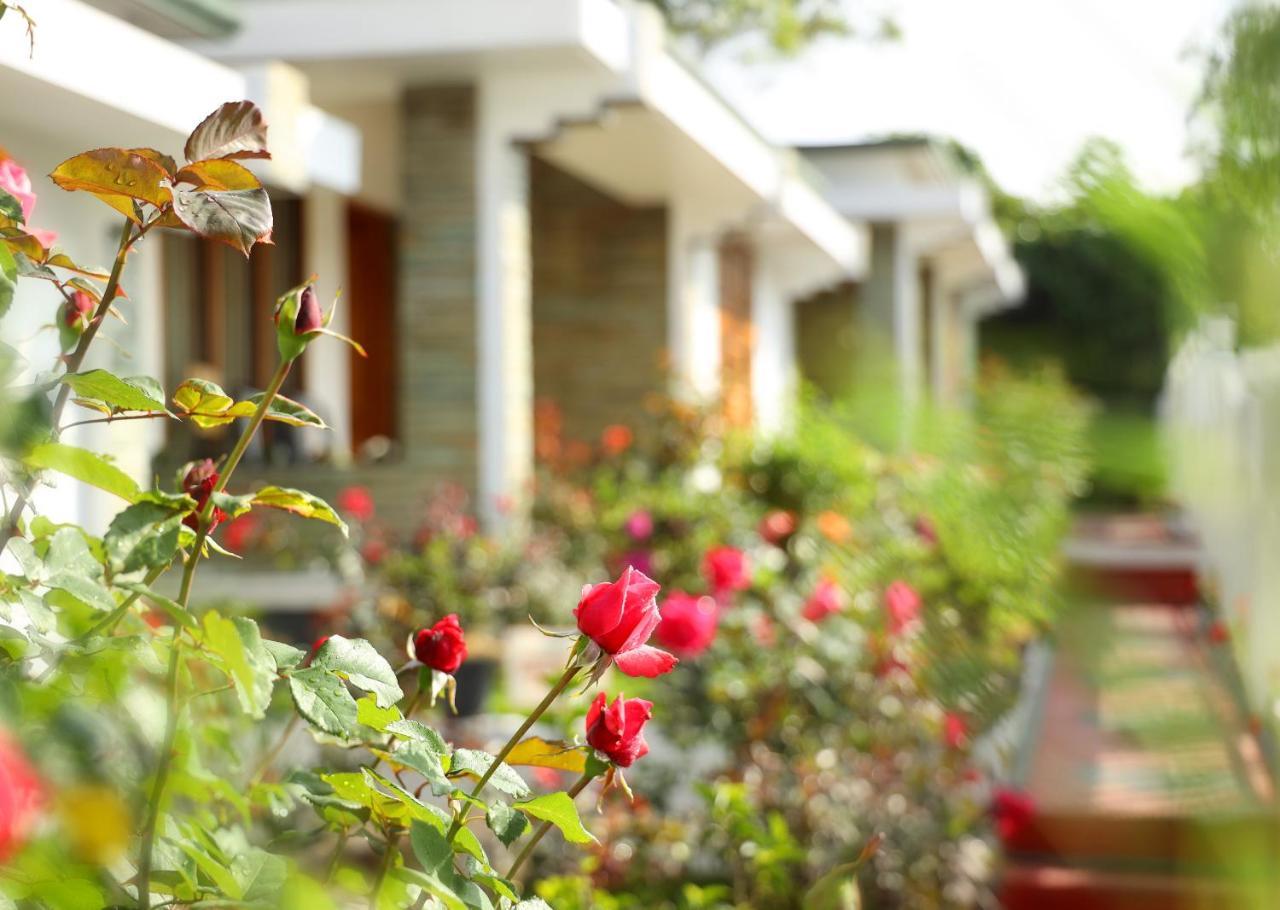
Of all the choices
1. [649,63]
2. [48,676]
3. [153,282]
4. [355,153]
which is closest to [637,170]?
[649,63]

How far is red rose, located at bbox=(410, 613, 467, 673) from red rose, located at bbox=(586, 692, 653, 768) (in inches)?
5.8

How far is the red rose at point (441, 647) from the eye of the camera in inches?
44.9

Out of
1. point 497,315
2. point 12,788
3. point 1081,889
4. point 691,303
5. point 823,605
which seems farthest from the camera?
point 691,303

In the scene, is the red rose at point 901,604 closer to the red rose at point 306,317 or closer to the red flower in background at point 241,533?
the red rose at point 306,317

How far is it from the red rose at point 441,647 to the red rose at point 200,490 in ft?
0.69

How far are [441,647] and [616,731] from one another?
18 cm

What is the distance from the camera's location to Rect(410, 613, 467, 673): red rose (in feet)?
3.74

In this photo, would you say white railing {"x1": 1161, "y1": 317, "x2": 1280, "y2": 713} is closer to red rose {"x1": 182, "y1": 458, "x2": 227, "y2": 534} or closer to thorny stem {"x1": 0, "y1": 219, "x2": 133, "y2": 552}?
red rose {"x1": 182, "y1": 458, "x2": 227, "y2": 534}

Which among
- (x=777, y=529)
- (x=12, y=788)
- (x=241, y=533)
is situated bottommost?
(x=241, y=533)

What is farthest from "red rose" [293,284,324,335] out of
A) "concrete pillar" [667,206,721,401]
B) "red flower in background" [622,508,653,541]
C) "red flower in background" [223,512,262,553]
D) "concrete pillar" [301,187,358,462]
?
"concrete pillar" [301,187,358,462]

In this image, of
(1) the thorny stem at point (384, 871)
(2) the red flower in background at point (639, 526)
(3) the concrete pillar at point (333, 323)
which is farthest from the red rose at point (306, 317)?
(3) the concrete pillar at point (333, 323)

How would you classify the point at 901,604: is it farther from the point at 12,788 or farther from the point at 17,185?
the point at 12,788

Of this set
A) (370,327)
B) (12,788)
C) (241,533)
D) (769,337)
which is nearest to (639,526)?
(241,533)

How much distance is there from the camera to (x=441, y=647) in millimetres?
1146
